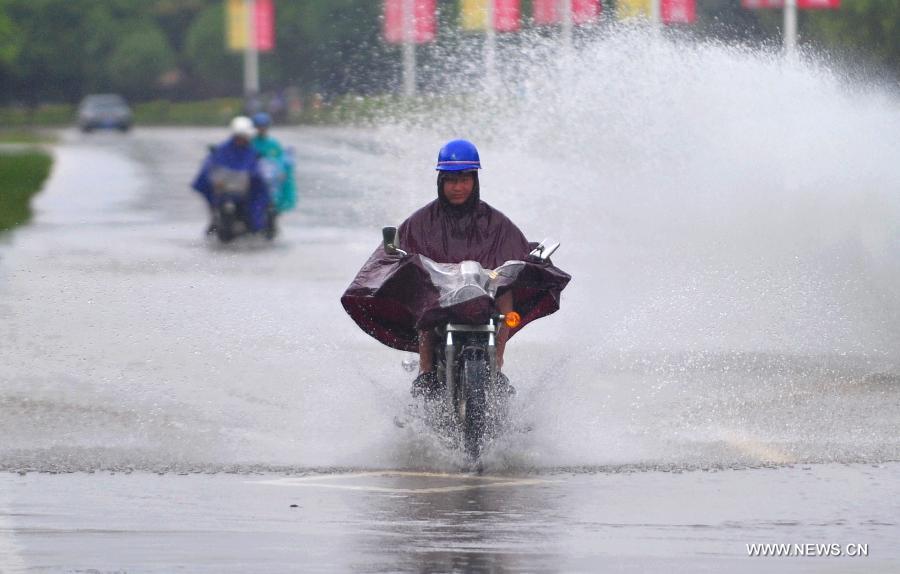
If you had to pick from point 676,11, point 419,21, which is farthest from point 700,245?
point 419,21

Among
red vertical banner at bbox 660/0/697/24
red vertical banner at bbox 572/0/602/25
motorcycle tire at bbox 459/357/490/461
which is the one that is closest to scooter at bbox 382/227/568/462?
motorcycle tire at bbox 459/357/490/461

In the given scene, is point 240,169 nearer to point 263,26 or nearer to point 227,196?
point 227,196

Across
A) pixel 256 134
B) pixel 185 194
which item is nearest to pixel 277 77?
pixel 185 194

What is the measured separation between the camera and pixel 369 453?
35.3 ft

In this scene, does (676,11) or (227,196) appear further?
(676,11)

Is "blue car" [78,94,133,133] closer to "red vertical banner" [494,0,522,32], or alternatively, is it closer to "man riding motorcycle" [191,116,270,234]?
"red vertical banner" [494,0,522,32]

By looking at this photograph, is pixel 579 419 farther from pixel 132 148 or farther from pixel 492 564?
pixel 132 148

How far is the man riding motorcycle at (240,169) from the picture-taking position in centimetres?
2684

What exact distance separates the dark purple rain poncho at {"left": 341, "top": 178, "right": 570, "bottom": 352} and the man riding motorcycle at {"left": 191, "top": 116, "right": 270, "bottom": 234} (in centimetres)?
1571

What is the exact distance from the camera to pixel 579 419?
11742mm

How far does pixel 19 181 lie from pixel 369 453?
34.3 metres

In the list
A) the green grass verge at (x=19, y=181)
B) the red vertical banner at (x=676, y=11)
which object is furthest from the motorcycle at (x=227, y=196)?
the red vertical banner at (x=676, y=11)

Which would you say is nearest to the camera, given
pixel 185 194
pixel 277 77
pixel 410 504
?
pixel 410 504

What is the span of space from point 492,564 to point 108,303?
10.8 meters
